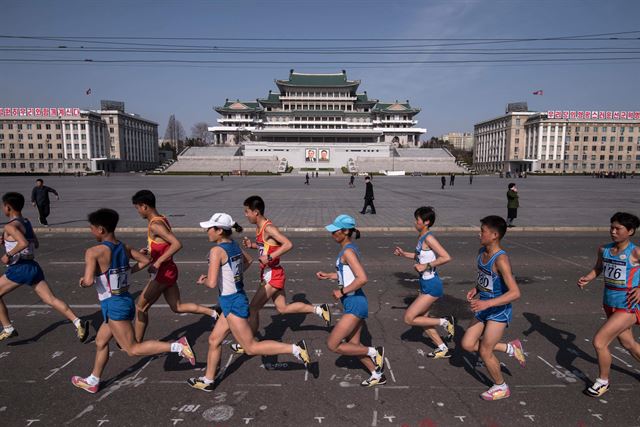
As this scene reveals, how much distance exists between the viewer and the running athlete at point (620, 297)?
11.3 feet

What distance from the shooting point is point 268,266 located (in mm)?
4441

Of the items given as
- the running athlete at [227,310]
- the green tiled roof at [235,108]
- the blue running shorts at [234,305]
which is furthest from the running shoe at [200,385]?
the green tiled roof at [235,108]

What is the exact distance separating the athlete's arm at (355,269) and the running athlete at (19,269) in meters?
3.32

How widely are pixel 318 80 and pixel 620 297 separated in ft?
296

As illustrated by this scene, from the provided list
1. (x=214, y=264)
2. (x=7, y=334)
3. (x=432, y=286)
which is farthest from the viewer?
(x=7, y=334)

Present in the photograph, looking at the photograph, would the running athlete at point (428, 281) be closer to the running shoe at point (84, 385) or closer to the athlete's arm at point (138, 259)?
the athlete's arm at point (138, 259)

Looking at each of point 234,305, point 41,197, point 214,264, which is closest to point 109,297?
point 214,264

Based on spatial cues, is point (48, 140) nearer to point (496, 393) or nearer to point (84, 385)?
point (84, 385)

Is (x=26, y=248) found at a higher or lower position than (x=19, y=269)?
higher

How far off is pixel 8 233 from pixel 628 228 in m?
6.69

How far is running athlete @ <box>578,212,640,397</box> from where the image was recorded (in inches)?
135

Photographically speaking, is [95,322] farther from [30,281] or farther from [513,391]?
[513,391]

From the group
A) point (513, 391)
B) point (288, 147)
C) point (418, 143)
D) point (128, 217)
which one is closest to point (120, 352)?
point (513, 391)

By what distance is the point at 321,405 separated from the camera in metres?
3.42
